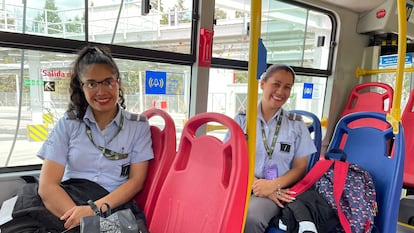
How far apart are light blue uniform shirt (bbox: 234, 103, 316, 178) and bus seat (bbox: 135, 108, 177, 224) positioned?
0.44 meters

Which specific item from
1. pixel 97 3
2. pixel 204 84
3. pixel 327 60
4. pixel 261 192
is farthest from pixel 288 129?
pixel 327 60

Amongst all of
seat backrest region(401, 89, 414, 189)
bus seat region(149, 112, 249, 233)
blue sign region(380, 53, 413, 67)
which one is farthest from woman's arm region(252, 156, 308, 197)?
blue sign region(380, 53, 413, 67)

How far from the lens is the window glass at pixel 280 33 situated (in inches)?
110

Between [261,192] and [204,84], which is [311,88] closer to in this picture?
[204,84]

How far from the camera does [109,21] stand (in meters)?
2.20

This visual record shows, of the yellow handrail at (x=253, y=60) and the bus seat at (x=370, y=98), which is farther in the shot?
the bus seat at (x=370, y=98)

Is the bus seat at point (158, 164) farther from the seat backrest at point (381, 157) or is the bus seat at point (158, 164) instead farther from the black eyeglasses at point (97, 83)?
the seat backrest at point (381, 157)

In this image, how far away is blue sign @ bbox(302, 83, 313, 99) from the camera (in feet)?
11.9

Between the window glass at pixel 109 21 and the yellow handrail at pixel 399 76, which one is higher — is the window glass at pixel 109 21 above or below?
above

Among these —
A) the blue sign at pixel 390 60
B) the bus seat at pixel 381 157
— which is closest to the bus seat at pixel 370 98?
the blue sign at pixel 390 60

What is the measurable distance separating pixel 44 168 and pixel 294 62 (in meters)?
2.81

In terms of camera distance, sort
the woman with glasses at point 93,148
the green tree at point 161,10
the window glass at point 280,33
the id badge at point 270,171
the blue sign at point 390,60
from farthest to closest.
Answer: the blue sign at point 390,60 → the window glass at point 280,33 → the green tree at point 161,10 → the id badge at point 270,171 → the woman with glasses at point 93,148

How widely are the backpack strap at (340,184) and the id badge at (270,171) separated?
0.32 m

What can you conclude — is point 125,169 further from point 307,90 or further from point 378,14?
point 378,14
